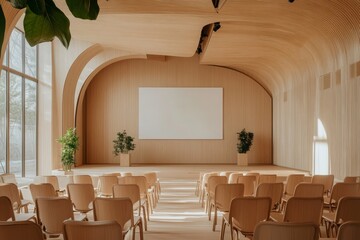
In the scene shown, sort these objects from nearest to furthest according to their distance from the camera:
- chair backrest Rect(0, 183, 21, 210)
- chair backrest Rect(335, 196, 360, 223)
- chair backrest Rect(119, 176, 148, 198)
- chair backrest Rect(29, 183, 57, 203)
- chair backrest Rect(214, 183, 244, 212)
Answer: chair backrest Rect(335, 196, 360, 223), chair backrest Rect(0, 183, 21, 210), chair backrest Rect(214, 183, 244, 212), chair backrest Rect(29, 183, 57, 203), chair backrest Rect(119, 176, 148, 198)

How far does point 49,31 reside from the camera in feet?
2.27

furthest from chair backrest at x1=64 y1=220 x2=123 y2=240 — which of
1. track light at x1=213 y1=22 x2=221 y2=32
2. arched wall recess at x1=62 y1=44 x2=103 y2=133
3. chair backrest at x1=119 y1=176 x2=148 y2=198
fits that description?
arched wall recess at x1=62 y1=44 x2=103 y2=133

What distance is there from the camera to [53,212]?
472 centimetres

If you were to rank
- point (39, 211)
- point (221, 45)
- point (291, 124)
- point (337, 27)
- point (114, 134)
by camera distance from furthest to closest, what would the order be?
point (114, 134), point (291, 124), point (221, 45), point (337, 27), point (39, 211)

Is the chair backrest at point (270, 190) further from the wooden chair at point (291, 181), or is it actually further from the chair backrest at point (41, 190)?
the chair backrest at point (41, 190)

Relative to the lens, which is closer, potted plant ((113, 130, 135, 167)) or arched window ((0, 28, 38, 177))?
arched window ((0, 28, 38, 177))

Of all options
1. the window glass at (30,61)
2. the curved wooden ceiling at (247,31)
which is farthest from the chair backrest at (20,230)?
the window glass at (30,61)

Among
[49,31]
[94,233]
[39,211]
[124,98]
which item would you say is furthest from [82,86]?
[49,31]

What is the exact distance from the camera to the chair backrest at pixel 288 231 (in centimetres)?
298

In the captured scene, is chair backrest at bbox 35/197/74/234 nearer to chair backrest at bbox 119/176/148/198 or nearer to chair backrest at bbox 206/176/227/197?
chair backrest at bbox 119/176/148/198

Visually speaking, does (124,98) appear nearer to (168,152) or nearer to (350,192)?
(168,152)

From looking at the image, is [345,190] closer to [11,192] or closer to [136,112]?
[11,192]

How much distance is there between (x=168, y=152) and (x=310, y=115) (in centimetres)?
703

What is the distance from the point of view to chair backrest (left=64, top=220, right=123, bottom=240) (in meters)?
3.13
